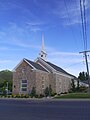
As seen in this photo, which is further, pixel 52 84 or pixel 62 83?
pixel 62 83

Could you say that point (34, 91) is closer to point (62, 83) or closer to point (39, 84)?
point (39, 84)

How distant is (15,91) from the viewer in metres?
44.0

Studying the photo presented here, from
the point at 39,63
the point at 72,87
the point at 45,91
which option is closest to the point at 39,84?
the point at 45,91

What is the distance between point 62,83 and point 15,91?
43.7 ft

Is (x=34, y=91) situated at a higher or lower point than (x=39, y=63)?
lower
